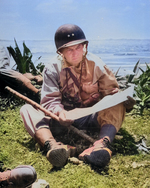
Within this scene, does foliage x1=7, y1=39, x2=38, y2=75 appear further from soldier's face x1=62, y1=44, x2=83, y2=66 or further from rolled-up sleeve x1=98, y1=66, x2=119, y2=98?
rolled-up sleeve x1=98, y1=66, x2=119, y2=98

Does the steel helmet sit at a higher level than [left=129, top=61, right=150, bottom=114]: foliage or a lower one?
higher

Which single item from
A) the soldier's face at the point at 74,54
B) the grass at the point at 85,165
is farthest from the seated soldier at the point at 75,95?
the grass at the point at 85,165

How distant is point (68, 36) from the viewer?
192 centimetres

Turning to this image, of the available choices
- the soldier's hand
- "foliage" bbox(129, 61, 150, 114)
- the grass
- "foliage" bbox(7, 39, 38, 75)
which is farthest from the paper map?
"foliage" bbox(7, 39, 38, 75)

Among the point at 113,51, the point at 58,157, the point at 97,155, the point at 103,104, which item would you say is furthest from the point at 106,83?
the point at 58,157

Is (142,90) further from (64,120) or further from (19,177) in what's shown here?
(19,177)

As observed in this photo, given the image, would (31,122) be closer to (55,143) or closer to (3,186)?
(55,143)

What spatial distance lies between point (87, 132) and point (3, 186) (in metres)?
0.79

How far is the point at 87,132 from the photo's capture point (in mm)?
2127

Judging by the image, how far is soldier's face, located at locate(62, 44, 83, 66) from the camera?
1982mm

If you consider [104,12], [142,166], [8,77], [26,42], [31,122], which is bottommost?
[142,166]

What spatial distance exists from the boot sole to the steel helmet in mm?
818

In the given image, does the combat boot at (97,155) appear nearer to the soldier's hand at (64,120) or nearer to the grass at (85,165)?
the grass at (85,165)

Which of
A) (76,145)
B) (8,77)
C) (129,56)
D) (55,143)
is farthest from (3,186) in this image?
(129,56)
